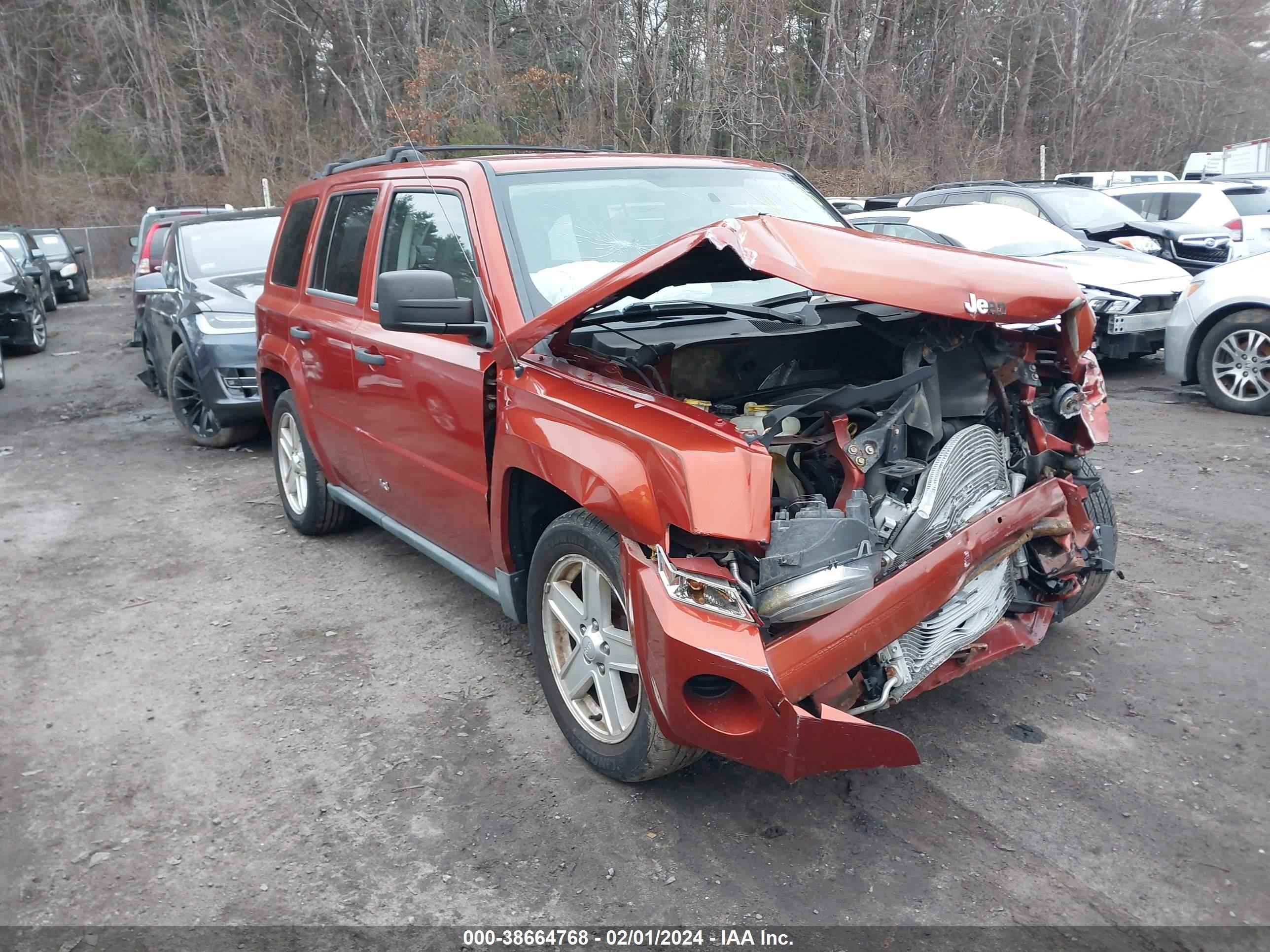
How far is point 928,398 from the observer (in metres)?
3.29

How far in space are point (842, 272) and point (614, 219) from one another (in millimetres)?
1472

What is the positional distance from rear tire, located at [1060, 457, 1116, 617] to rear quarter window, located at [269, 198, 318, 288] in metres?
4.05

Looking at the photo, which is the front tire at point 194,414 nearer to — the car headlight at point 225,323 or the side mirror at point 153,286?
the car headlight at point 225,323

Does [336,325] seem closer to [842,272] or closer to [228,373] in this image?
[842,272]

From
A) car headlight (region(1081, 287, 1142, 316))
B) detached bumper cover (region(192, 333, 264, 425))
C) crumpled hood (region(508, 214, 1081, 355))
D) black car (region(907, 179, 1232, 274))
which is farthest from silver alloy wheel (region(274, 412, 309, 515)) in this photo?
black car (region(907, 179, 1232, 274))

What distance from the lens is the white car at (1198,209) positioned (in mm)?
12844

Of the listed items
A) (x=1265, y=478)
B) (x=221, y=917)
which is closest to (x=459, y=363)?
(x=221, y=917)

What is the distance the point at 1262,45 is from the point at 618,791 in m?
44.3

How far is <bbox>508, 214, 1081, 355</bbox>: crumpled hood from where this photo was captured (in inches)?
104

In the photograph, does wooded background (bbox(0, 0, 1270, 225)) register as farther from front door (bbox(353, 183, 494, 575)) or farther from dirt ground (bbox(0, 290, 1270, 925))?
dirt ground (bbox(0, 290, 1270, 925))

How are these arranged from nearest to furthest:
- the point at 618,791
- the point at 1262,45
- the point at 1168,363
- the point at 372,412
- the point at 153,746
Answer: the point at 618,791 → the point at 153,746 → the point at 372,412 → the point at 1168,363 → the point at 1262,45

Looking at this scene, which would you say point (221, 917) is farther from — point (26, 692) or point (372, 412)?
point (372, 412)

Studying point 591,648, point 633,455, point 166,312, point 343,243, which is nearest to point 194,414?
point 166,312

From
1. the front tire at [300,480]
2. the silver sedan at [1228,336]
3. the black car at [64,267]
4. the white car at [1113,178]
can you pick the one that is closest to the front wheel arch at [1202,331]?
the silver sedan at [1228,336]
